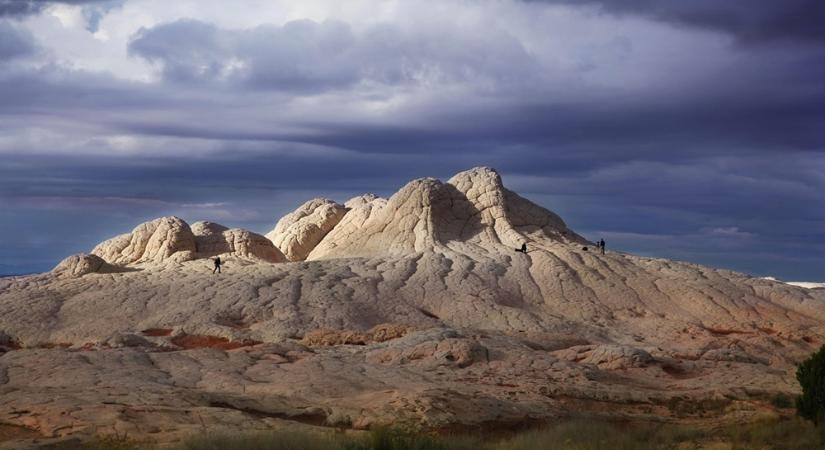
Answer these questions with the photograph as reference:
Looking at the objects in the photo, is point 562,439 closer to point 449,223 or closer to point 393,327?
point 393,327

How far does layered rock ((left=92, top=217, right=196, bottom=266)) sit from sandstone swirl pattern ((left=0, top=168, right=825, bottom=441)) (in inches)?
6.7

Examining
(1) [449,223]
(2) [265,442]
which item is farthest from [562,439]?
(1) [449,223]

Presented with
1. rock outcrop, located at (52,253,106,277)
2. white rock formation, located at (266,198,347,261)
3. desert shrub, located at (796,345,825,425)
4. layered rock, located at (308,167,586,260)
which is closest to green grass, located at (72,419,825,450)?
desert shrub, located at (796,345,825,425)

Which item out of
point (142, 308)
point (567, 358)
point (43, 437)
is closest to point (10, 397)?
point (43, 437)

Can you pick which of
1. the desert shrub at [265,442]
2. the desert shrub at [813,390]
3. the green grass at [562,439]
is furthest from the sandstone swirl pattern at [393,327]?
the desert shrub at [813,390]

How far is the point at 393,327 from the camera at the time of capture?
119 feet

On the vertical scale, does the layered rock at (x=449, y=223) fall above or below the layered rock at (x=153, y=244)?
above

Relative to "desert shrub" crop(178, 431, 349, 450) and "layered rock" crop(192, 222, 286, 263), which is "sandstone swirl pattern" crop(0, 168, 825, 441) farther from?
"desert shrub" crop(178, 431, 349, 450)

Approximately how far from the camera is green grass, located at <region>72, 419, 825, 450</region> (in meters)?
15.4

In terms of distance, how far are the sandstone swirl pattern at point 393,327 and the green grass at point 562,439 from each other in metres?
1.70

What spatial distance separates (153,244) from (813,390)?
40073 mm

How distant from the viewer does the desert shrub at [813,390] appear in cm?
2205

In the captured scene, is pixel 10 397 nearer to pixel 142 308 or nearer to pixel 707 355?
pixel 142 308

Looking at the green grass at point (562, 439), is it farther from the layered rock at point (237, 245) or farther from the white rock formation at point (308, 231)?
the white rock formation at point (308, 231)
